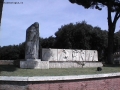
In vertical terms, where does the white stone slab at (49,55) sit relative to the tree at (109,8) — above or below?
below

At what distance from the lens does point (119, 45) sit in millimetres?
49438

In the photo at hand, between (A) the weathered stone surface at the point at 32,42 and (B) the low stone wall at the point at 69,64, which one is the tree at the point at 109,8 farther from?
(A) the weathered stone surface at the point at 32,42

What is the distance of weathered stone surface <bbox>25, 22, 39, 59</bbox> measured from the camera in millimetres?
14933

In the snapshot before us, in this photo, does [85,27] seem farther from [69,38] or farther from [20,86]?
[20,86]

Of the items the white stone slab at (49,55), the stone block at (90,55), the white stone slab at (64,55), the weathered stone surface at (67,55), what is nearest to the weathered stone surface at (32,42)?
the white stone slab at (49,55)

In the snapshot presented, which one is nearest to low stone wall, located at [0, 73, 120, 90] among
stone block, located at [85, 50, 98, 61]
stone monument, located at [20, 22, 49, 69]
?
stone monument, located at [20, 22, 49, 69]

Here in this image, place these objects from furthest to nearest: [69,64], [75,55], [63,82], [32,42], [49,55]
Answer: [75,55], [69,64], [49,55], [32,42], [63,82]

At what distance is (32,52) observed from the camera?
48.9 ft

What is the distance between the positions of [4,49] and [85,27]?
1631cm

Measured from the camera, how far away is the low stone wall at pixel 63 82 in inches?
384

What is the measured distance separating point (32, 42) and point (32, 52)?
629 mm

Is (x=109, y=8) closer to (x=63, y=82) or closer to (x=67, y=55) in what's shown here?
(x=67, y=55)

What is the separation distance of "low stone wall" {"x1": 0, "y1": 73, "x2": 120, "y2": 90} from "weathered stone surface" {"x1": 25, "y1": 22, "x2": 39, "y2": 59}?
4.59 metres

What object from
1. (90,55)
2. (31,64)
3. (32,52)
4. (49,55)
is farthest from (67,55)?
(31,64)
